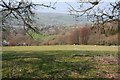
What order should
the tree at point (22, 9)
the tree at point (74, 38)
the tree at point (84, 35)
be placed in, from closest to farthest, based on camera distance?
the tree at point (22, 9)
the tree at point (74, 38)
the tree at point (84, 35)

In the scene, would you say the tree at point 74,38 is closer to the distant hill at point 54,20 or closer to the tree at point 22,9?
the distant hill at point 54,20

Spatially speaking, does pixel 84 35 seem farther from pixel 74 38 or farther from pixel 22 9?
pixel 22 9

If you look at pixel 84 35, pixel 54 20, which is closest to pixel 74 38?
pixel 84 35

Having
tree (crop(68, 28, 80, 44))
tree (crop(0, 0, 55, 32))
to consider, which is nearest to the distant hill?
tree (crop(0, 0, 55, 32))

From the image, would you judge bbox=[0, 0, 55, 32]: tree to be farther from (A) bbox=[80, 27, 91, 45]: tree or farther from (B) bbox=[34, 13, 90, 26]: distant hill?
(A) bbox=[80, 27, 91, 45]: tree

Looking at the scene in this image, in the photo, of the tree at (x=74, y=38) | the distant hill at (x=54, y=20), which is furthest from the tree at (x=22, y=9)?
the tree at (x=74, y=38)

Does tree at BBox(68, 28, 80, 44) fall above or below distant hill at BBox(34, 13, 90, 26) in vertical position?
below

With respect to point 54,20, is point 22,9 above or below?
below

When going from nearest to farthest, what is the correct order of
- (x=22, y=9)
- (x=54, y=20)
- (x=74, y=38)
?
(x=22, y=9)
(x=74, y=38)
(x=54, y=20)

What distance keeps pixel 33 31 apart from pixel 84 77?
12.9 feet

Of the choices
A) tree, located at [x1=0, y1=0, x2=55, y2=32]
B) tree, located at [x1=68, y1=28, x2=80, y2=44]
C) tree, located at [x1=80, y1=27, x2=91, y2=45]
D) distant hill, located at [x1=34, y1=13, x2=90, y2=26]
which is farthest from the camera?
tree, located at [x1=80, y1=27, x2=91, y2=45]

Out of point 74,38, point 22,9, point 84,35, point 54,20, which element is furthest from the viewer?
point 54,20

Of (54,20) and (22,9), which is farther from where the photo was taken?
(54,20)

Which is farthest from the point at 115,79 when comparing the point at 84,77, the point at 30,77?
the point at 30,77
